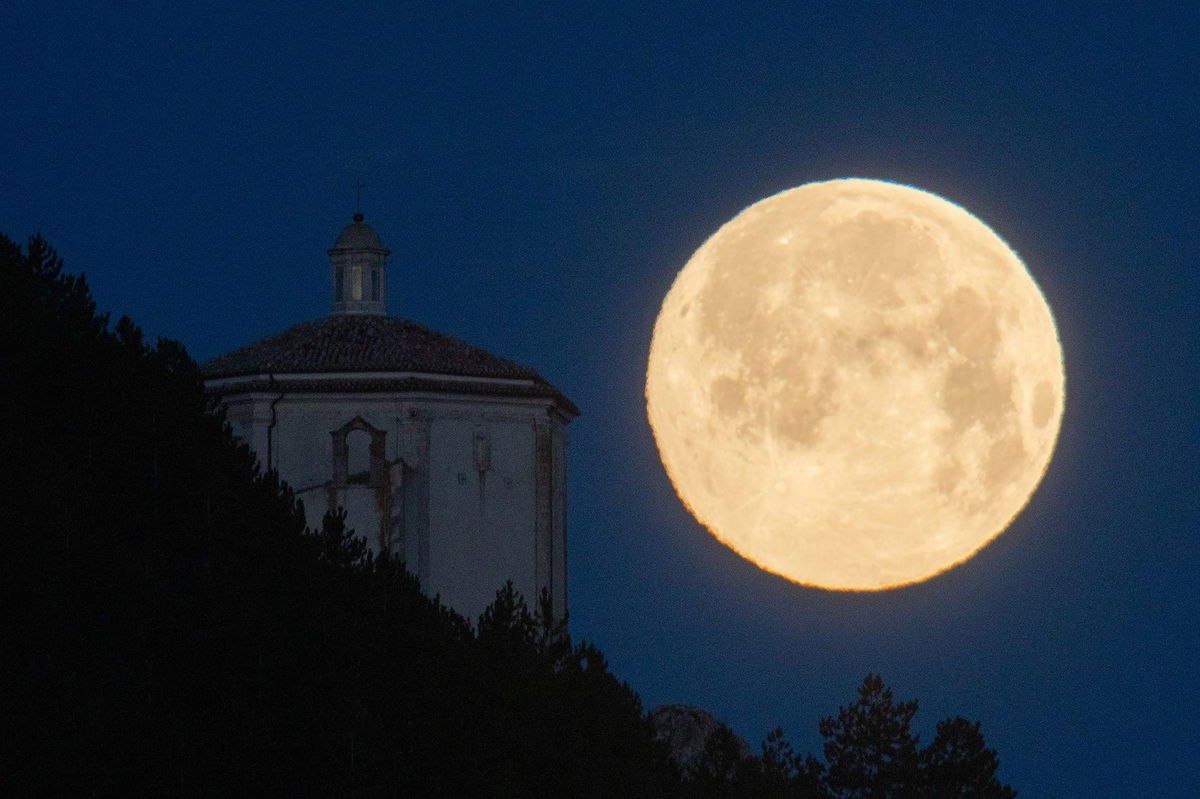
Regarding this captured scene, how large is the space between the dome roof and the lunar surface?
29.0 m

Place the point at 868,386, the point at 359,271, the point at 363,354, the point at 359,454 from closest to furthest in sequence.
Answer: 1. the point at 868,386
2. the point at 359,454
3. the point at 363,354
4. the point at 359,271

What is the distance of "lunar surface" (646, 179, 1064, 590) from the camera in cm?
3419

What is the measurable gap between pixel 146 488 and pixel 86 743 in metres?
3.65

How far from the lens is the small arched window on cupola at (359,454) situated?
55.8m

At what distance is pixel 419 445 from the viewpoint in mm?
56781

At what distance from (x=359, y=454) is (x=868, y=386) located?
24.5 m

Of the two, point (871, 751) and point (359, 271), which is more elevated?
point (359, 271)

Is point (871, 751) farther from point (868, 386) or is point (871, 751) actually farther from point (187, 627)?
point (187, 627)

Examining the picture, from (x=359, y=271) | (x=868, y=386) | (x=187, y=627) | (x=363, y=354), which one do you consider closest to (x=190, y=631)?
(x=187, y=627)

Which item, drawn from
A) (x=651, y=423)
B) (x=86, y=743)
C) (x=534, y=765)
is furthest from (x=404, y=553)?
(x=86, y=743)

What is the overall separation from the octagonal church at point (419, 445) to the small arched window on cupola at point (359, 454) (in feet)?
0.12

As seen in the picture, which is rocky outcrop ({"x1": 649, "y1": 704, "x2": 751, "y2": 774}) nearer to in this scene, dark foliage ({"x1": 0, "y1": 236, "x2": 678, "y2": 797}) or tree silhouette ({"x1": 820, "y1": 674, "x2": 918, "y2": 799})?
tree silhouette ({"x1": 820, "y1": 674, "x2": 918, "y2": 799})

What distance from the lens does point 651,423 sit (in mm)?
39656

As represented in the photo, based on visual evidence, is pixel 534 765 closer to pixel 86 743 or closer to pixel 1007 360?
pixel 86 743
